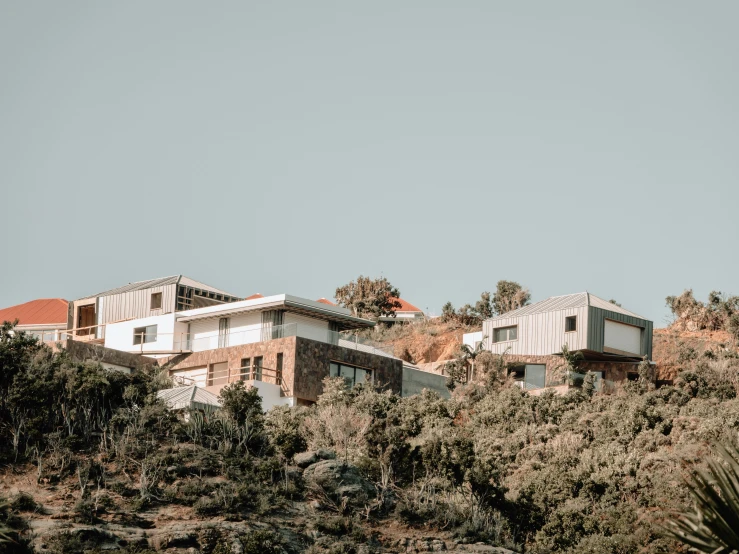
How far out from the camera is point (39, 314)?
84.8 meters

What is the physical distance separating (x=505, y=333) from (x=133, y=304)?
2036 cm

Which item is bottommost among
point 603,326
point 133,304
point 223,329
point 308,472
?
point 308,472

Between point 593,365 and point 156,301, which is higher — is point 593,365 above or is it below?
below

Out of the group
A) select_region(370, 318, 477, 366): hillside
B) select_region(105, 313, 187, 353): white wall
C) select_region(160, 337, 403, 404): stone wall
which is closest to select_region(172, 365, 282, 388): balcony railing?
select_region(160, 337, 403, 404): stone wall

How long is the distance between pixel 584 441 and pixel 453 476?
926 cm

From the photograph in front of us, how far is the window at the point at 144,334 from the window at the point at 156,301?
3.82 metres

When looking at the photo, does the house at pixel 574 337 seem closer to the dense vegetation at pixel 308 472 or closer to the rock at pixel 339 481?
the dense vegetation at pixel 308 472

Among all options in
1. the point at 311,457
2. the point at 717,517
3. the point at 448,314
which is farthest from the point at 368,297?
the point at 717,517

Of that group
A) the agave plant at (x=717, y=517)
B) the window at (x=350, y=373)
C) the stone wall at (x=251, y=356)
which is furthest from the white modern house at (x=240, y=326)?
the agave plant at (x=717, y=517)

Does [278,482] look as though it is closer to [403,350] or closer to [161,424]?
[161,424]

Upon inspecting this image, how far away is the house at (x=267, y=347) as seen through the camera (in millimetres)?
52719

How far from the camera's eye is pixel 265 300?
187ft

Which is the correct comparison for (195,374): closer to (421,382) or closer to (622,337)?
(421,382)

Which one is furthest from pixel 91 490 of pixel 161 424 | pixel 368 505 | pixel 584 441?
pixel 584 441
